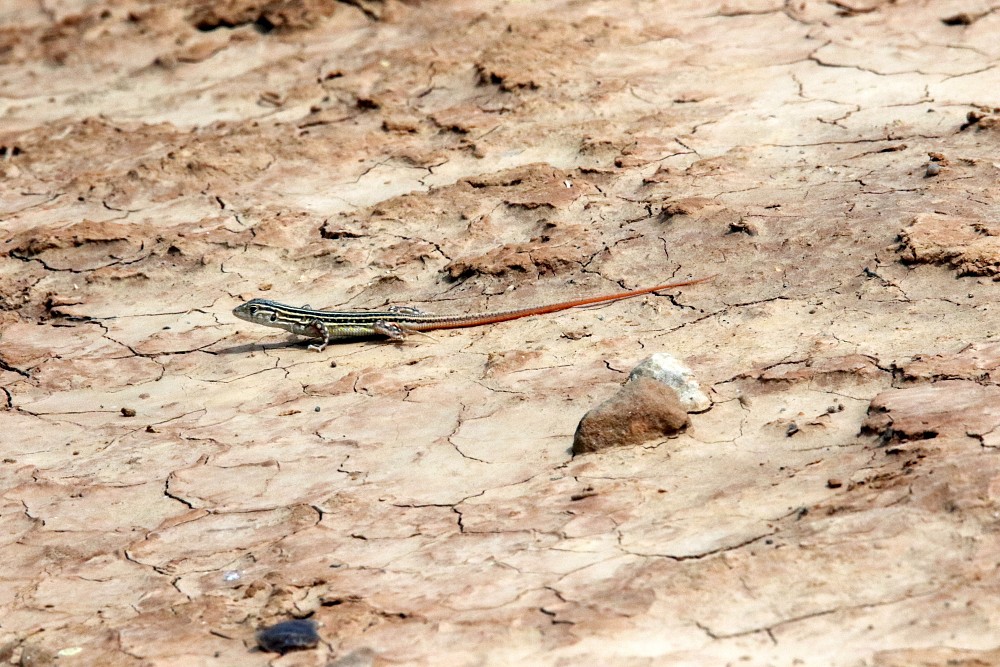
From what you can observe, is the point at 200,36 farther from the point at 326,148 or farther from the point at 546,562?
the point at 546,562

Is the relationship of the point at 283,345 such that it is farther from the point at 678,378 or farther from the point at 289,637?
the point at 289,637

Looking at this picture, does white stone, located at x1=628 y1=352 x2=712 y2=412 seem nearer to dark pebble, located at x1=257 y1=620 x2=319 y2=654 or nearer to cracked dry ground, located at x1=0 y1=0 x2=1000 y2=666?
cracked dry ground, located at x1=0 y1=0 x2=1000 y2=666

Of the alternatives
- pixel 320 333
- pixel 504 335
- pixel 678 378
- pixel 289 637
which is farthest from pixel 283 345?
pixel 289 637

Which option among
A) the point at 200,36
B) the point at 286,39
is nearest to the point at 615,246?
the point at 286,39

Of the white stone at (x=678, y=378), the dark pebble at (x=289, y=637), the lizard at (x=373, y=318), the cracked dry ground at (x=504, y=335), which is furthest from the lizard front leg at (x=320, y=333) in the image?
the dark pebble at (x=289, y=637)

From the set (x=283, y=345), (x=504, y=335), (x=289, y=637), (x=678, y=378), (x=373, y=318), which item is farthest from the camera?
(x=283, y=345)

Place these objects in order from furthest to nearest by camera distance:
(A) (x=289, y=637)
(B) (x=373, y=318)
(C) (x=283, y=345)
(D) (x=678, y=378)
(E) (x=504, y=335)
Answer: (C) (x=283, y=345)
(B) (x=373, y=318)
(E) (x=504, y=335)
(D) (x=678, y=378)
(A) (x=289, y=637)

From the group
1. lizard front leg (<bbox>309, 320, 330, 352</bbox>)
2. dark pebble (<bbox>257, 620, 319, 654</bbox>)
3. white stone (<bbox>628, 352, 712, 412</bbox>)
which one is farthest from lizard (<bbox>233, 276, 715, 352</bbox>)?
dark pebble (<bbox>257, 620, 319, 654</bbox>)
